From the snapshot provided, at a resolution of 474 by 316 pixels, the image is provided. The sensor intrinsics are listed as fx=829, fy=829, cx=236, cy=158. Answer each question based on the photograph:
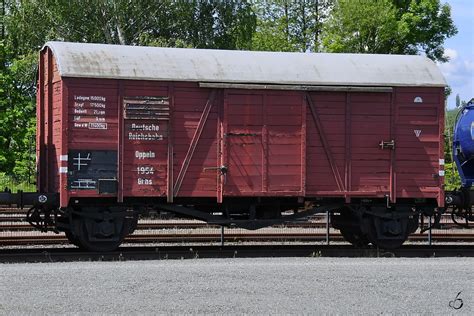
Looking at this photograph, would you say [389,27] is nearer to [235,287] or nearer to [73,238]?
[73,238]

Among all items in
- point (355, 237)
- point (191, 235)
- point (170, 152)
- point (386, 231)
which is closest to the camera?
point (170, 152)

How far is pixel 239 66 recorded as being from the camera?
50.1 feet

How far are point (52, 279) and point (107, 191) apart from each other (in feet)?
11.8

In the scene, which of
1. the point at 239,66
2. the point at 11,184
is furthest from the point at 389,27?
the point at 239,66

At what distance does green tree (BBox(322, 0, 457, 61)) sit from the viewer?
135 ft

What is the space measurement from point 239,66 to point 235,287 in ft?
18.8

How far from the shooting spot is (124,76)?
14633 millimetres

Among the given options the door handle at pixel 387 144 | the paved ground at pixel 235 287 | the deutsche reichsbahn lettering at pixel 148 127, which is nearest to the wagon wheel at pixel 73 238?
the paved ground at pixel 235 287

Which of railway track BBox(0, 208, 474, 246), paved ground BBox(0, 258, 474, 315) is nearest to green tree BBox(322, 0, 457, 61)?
railway track BBox(0, 208, 474, 246)

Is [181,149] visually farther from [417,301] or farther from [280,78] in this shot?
[417,301]

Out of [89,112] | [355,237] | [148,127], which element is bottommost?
[355,237]

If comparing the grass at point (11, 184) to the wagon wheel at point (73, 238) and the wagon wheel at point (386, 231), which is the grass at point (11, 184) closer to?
the wagon wheel at point (73, 238)

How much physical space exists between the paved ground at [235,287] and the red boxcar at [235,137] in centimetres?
181

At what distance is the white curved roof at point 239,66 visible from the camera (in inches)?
578
